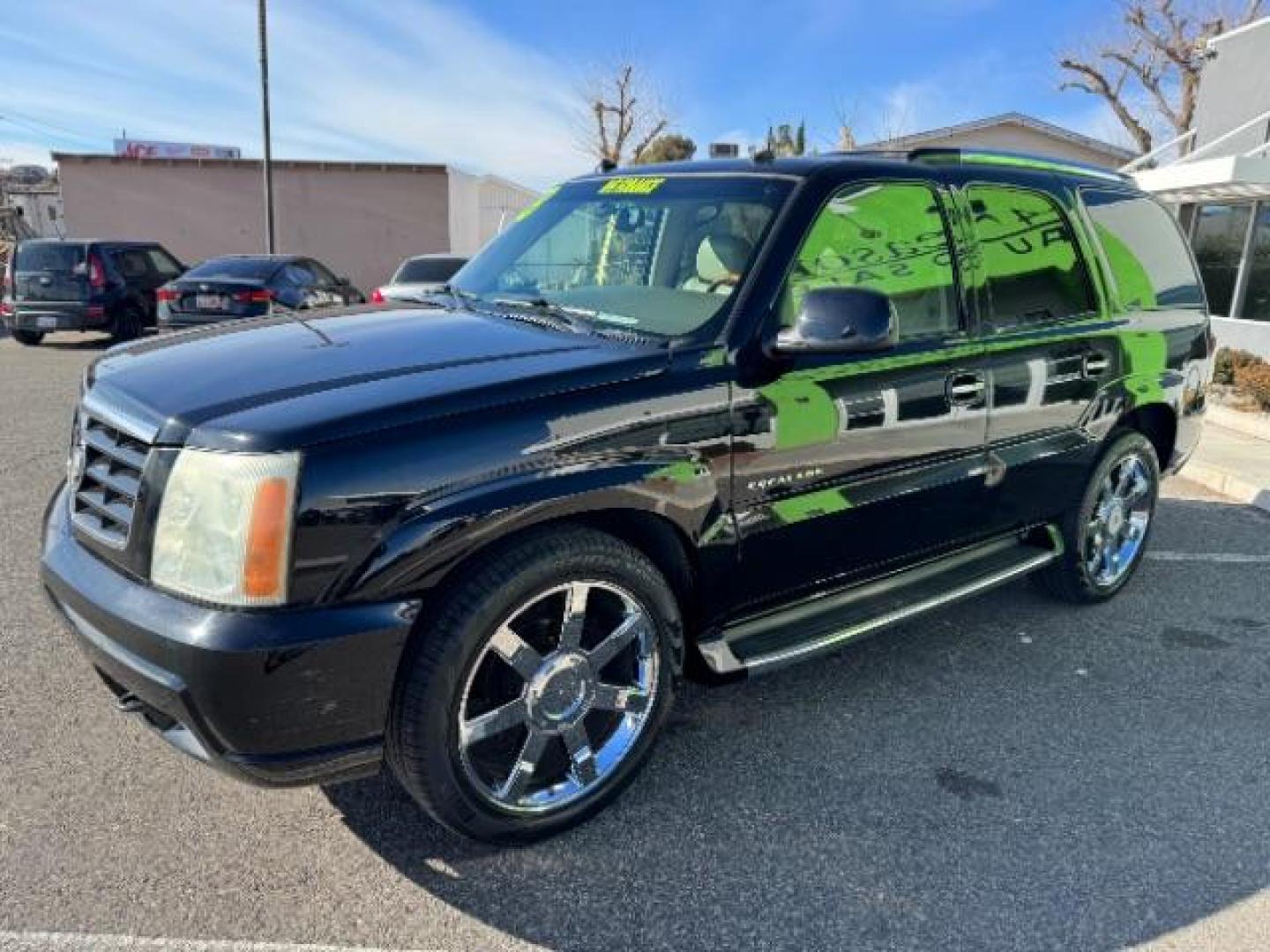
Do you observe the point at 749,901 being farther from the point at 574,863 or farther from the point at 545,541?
the point at 545,541

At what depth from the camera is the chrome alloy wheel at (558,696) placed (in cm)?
256

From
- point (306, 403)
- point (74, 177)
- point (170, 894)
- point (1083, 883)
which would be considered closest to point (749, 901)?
point (1083, 883)

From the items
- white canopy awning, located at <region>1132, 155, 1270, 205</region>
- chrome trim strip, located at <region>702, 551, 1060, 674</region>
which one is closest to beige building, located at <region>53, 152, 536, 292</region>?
white canopy awning, located at <region>1132, 155, 1270, 205</region>

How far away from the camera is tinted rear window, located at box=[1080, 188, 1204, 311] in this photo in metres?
4.28

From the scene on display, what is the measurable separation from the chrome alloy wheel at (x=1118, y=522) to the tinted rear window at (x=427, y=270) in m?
9.67

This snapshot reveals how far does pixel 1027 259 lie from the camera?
3.84 m

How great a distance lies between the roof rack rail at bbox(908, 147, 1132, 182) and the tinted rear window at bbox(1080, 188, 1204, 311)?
0.11 metres

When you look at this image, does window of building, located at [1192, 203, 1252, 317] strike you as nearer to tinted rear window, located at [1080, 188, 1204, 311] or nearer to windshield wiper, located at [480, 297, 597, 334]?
tinted rear window, located at [1080, 188, 1204, 311]

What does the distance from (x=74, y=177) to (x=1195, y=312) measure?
2804 centimetres

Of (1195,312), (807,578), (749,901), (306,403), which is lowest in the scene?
(749,901)

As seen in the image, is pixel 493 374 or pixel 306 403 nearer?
pixel 306 403

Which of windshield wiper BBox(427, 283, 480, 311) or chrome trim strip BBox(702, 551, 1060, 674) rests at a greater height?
windshield wiper BBox(427, 283, 480, 311)

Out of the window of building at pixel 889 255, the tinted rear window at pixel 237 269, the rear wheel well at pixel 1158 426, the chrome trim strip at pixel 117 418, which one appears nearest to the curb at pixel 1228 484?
the rear wheel well at pixel 1158 426

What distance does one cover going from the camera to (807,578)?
321 centimetres
